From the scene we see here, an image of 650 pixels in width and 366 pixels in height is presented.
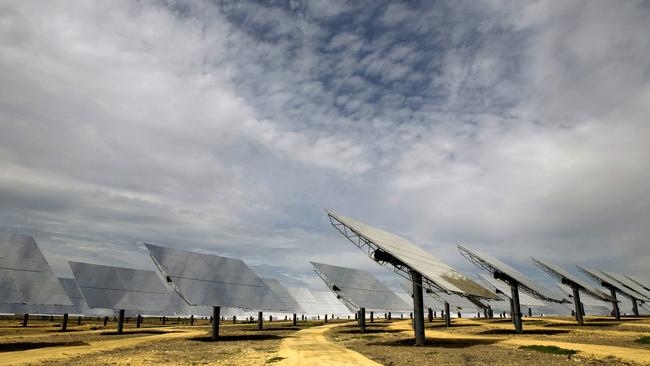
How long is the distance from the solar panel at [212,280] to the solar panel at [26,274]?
800 centimetres

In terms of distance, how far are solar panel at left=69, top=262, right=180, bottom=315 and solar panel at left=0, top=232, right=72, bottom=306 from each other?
15.9 metres

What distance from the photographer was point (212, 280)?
1505 inches

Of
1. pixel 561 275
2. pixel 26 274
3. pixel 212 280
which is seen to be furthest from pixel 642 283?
pixel 26 274

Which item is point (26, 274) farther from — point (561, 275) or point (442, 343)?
point (561, 275)

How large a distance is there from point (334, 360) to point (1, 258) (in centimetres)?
2668

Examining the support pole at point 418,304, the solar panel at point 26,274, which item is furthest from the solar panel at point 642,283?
the solar panel at point 26,274

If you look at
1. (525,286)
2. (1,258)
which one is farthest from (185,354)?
(525,286)

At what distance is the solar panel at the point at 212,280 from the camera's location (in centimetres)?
3522

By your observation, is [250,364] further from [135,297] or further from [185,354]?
[135,297]

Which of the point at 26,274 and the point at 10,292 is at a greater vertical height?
the point at 26,274

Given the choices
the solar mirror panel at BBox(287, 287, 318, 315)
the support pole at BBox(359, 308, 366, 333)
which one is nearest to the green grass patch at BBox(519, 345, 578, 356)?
the support pole at BBox(359, 308, 366, 333)

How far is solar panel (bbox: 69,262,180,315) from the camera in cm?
4659

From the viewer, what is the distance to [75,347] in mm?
30703

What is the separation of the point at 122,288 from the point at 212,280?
20285 millimetres
